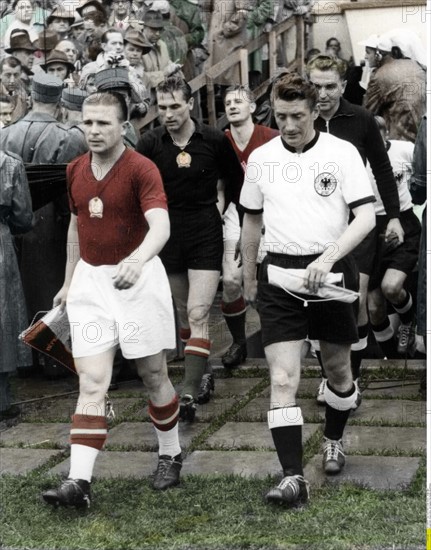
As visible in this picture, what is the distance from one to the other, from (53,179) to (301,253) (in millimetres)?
3095

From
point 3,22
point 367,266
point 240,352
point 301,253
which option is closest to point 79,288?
point 301,253

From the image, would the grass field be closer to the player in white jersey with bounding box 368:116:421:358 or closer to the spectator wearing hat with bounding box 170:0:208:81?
the player in white jersey with bounding box 368:116:421:358

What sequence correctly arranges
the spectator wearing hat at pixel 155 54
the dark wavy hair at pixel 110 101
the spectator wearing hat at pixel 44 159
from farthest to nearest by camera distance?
the spectator wearing hat at pixel 155 54 < the spectator wearing hat at pixel 44 159 < the dark wavy hair at pixel 110 101

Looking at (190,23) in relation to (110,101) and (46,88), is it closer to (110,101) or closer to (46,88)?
(46,88)

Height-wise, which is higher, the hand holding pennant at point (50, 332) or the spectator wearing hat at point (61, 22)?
the spectator wearing hat at point (61, 22)

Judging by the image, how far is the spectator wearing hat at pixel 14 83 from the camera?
1089 centimetres

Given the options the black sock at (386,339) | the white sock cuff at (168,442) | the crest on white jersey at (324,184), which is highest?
the crest on white jersey at (324,184)

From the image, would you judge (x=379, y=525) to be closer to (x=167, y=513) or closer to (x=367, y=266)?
(x=167, y=513)

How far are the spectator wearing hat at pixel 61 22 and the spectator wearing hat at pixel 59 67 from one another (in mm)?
1912

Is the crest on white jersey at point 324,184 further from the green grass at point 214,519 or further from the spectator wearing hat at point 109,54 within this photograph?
the spectator wearing hat at point 109,54

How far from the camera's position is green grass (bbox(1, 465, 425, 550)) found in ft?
15.9

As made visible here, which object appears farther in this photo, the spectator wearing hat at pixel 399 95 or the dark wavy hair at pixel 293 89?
the spectator wearing hat at pixel 399 95

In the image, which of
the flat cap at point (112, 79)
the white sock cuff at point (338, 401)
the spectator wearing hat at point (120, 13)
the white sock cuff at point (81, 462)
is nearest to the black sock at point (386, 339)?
the flat cap at point (112, 79)

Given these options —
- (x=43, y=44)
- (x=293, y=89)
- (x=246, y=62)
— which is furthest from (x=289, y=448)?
(x=246, y=62)
